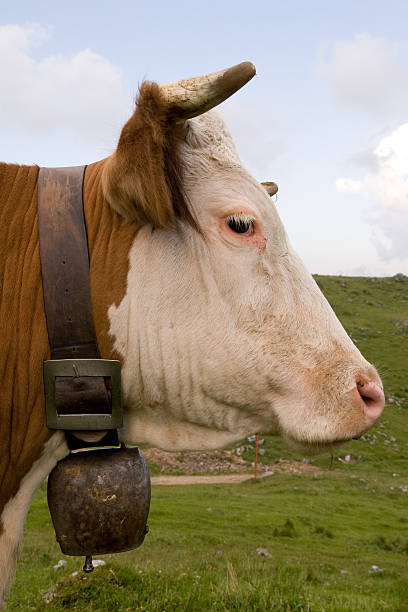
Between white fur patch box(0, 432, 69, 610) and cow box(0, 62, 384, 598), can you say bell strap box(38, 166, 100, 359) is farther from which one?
white fur patch box(0, 432, 69, 610)

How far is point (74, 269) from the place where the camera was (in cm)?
213

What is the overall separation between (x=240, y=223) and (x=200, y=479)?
23.0 m

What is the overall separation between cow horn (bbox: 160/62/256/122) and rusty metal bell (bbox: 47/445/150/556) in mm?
1377

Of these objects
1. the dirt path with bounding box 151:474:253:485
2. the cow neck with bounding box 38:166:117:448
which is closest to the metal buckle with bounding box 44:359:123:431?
the cow neck with bounding box 38:166:117:448

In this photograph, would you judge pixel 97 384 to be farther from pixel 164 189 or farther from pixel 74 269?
pixel 164 189

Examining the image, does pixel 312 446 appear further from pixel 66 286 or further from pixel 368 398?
pixel 66 286

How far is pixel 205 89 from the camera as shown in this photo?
2.02 m

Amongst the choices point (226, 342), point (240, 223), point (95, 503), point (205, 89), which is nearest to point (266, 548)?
point (95, 503)

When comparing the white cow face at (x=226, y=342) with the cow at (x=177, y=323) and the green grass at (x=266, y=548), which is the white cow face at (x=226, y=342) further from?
the green grass at (x=266, y=548)

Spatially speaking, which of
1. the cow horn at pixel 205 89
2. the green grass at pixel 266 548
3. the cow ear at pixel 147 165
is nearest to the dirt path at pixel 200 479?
the green grass at pixel 266 548

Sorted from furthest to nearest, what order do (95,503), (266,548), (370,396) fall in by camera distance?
(266,548) → (370,396) → (95,503)

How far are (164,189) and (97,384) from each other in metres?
0.76

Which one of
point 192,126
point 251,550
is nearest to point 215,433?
point 192,126

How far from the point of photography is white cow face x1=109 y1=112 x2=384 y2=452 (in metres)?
2.22
